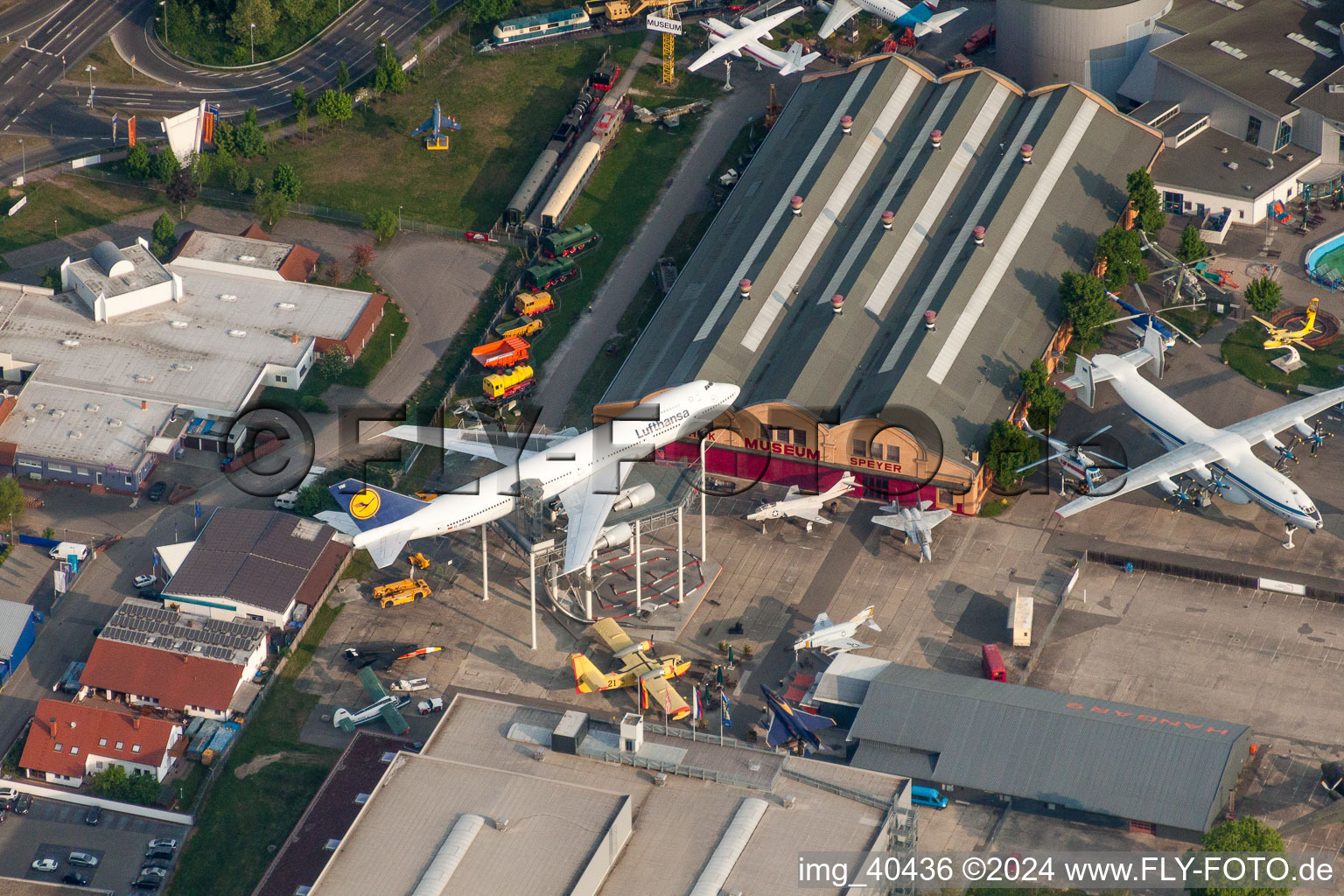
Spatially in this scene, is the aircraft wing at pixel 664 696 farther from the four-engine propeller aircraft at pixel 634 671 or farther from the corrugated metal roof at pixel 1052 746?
the corrugated metal roof at pixel 1052 746

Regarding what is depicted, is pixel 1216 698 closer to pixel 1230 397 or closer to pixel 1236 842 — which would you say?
A: pixel 1236 842

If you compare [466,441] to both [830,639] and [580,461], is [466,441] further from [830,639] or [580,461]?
[830,639]

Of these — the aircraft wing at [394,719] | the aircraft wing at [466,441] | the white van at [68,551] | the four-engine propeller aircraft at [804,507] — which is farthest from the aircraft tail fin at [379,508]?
the four-engine propeller aircraft at [804,507]

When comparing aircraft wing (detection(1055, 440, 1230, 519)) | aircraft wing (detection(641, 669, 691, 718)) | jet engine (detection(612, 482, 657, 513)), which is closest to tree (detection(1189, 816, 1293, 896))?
aircraft wing (detection(1055, 440, 1230, 519))

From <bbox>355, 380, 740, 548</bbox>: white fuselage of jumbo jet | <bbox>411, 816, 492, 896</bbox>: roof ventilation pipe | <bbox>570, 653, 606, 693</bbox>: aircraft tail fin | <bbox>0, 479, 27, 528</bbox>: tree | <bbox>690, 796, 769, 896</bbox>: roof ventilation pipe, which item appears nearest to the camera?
<bbox>411, 816, 492, 896</bbox>: roof ventilation pipe

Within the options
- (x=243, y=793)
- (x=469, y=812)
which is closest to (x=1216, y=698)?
(x=469, y=812)

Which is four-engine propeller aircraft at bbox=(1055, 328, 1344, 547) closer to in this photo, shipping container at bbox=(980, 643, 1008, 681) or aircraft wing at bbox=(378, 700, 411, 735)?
shipping container at bbox=(980, 643, 1008, 681)
